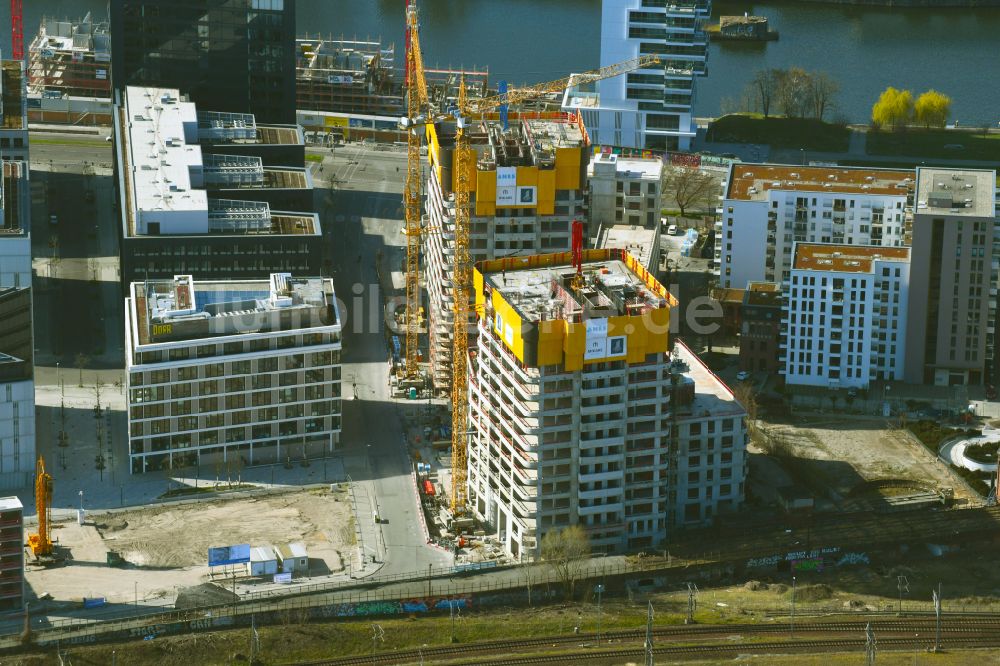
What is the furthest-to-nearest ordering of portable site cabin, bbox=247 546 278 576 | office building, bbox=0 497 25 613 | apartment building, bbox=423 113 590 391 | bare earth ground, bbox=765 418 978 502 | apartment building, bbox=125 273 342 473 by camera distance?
1. apartment building, bbox=423 113 590 391
2. bare earth ground, bbox=765 418 978 502
3. apartment building, bbox=125 273 342 473
4. portable site cabin, bbox=247 546 278 576
5. office building, bbox=0 497 25 613

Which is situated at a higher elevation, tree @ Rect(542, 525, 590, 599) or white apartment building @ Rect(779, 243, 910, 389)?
white apartment building @ Rect(779, 243, 910, 389)

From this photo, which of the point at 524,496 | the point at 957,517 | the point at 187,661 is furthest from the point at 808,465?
the point at 187,661

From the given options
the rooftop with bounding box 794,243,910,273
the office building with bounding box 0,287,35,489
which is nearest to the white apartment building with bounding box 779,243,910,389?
the rooftop with bounding box 794,243,910,273

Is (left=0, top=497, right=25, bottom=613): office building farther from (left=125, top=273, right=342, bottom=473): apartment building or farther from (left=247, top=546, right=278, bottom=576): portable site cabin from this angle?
(left=125, top=273, right=342, bottom=473): apartment building

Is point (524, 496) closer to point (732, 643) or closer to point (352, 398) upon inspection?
point (732, 643)

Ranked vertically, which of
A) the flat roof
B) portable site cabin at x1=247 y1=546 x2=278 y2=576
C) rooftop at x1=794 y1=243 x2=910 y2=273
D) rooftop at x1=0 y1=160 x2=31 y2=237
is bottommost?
portable site cabin at x1=247 y1=546 x2=278 y2=576

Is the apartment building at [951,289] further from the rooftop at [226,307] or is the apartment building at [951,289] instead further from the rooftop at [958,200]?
the rooftop at [226,307]
